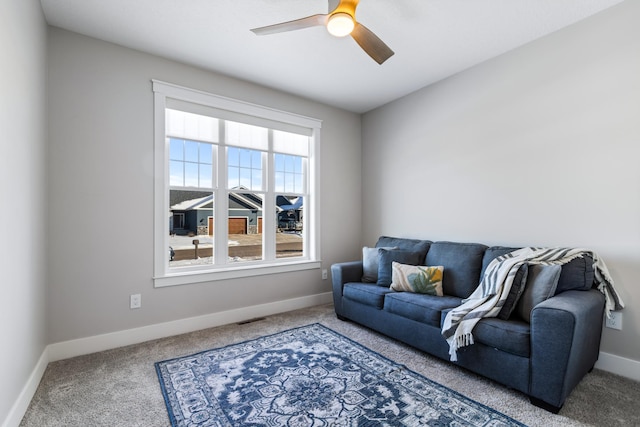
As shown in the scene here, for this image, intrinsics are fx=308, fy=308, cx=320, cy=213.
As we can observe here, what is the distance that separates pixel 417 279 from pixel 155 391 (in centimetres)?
228

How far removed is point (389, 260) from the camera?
3.28m

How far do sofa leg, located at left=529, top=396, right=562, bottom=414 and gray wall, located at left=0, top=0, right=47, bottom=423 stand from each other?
2939 mm

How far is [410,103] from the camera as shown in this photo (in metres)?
3.92

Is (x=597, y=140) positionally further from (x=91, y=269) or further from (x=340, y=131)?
(x=91, y=269)

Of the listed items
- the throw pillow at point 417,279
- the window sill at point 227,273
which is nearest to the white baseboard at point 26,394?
the window sill at point 227,273

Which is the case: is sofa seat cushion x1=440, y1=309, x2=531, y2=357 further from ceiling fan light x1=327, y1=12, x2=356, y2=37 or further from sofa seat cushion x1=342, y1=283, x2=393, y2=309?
ceiling fan light x1=327, y1=12, x2=356, y2=37

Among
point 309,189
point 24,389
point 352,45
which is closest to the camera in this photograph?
point 24,389

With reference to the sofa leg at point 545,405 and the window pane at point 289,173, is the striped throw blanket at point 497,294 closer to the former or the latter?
the sofa leg at point 545,405

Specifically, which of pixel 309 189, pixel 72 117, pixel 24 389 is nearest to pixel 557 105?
pixel 309 189

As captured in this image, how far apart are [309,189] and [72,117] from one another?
8.46 feet

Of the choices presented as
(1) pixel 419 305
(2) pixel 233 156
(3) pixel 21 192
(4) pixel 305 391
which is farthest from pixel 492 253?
(3) pixel 21 192

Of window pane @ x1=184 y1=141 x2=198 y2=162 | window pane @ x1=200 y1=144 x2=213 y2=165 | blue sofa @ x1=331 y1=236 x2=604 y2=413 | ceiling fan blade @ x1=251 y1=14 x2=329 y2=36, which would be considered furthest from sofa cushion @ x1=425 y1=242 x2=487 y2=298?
window pane @ x1=184 y1=141 x2=198 y2=162

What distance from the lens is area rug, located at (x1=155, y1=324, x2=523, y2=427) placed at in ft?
5.85

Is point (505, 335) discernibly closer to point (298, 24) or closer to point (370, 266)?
point (370, 266)
